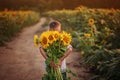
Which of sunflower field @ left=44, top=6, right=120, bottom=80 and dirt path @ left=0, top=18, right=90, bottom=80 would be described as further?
dirt path @ left=0, top=18, right=90, bottom=80

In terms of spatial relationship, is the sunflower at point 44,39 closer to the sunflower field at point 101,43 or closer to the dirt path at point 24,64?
the sunflower field at point 101,43

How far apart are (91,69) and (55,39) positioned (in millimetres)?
2162

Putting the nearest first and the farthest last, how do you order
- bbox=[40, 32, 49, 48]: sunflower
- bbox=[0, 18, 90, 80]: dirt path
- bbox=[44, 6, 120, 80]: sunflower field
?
bbox=[40, 32, 49, 48]: sunflower < bbox=[44, 6, 120, 80]: sunflower field < bbox=[0, 18, 90, 80]: dirt path

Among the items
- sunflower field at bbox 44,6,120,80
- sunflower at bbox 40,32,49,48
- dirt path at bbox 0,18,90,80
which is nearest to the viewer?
sunflower at bbox 40,32,49,48

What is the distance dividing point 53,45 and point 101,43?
8.44 ft

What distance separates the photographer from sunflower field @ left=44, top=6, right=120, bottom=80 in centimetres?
443

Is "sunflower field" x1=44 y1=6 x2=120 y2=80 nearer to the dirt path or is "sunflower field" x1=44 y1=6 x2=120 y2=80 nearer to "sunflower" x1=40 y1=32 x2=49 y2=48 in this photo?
the dirt path

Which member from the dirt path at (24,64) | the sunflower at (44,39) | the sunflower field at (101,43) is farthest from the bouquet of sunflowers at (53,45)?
the dirt path at (24,64)

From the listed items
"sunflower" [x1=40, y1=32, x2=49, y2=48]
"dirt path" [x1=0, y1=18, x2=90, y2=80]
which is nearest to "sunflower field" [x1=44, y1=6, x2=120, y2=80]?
"dirt path" [x1=0, y1=18, x2=90, y2=80]

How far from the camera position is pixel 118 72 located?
4.11m

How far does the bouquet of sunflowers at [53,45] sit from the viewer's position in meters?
3.49

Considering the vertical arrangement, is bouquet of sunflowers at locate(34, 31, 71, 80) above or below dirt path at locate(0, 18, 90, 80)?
above

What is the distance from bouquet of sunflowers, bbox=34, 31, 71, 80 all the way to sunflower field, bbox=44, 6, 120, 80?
34.8 inches

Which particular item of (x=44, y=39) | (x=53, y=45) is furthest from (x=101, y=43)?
(x=44, y=39)
